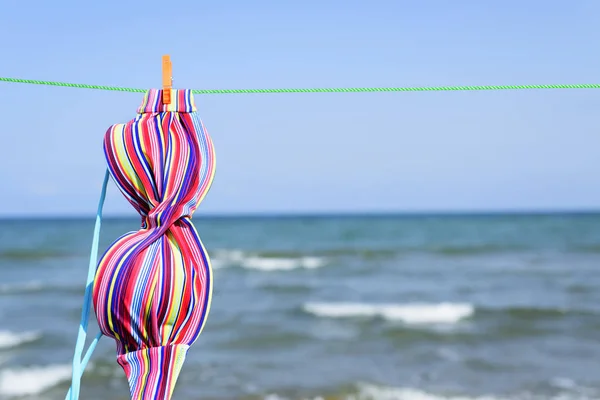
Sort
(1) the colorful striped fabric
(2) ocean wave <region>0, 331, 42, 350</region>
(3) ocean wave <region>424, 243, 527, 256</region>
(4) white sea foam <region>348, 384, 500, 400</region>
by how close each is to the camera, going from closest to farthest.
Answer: (1) the colorful striped fabric
(4) white sea foam <region>348, 384, 500, 400</region>
(2) ocean wave <region>0, 331, 42, 350</region>
(3) ocean wave <region>424, 243, 527, 256</region>

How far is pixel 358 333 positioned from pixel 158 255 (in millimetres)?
5866

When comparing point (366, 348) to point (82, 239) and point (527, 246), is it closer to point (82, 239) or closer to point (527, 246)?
point (527, 246)

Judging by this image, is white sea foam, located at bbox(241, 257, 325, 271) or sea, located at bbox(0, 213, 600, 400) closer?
sea, located at bbox(0, 213, 600, 400)

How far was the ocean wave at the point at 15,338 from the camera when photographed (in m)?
6.91

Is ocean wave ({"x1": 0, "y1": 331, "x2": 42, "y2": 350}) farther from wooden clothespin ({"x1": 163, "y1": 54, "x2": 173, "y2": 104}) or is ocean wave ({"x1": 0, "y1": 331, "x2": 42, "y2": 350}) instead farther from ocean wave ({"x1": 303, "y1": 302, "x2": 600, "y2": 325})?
wooden clothespin ({"x1": 163, "y1": 54, "x2": 173, "y2": 104})

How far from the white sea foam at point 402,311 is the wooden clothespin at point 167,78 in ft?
21.3

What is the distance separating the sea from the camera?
534 cm

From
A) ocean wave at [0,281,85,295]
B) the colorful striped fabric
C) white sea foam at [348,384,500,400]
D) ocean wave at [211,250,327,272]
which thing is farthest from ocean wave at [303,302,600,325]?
A: the colorful striped fabric

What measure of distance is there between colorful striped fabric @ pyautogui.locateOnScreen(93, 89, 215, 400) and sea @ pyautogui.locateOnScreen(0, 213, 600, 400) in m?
3.62

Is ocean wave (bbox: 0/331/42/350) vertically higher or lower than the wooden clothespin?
lower

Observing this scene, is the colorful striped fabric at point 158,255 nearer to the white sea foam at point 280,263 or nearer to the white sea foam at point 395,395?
the white sea foam at point 395,395

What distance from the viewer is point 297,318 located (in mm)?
8242

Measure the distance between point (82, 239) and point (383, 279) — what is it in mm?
14499

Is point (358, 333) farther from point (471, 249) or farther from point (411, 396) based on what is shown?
point (471, 249)
